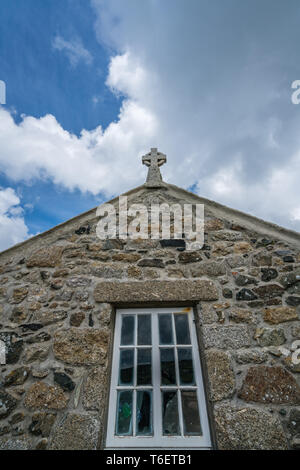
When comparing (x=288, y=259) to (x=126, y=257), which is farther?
(x=126, y=257)

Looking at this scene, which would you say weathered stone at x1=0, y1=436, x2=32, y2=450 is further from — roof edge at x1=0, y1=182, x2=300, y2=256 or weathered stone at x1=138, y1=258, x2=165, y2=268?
roof edge at x1=0, y1=182, x2=300, y2=256

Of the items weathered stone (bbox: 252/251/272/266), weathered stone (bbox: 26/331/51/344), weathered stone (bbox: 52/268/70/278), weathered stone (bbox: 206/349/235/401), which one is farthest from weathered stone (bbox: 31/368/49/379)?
weathered stone (bbox: 252/251/272/266)

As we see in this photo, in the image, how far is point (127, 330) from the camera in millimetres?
2637

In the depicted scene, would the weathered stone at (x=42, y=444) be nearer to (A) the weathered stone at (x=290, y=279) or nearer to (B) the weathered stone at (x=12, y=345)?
(B) the weathered stone at (x=12, y=345)

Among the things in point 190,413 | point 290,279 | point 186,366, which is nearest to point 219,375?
point 186,366

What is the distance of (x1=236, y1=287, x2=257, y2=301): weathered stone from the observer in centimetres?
266

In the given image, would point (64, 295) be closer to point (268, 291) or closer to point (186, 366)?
point (186, 366)

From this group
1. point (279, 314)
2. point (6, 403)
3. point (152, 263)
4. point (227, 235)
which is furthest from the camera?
point (227, 235)

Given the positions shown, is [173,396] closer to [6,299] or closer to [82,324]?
[82,324]

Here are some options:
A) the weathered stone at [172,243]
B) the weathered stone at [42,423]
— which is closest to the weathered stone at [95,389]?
the weathered stone at [42,423]

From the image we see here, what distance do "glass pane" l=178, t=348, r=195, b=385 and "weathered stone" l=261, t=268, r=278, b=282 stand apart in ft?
4.21

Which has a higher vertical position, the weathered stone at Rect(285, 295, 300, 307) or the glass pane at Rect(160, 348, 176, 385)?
the weathered stone at Rect(285, 295, 300, 307)

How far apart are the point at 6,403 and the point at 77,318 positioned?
0.97m

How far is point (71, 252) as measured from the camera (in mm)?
3143
